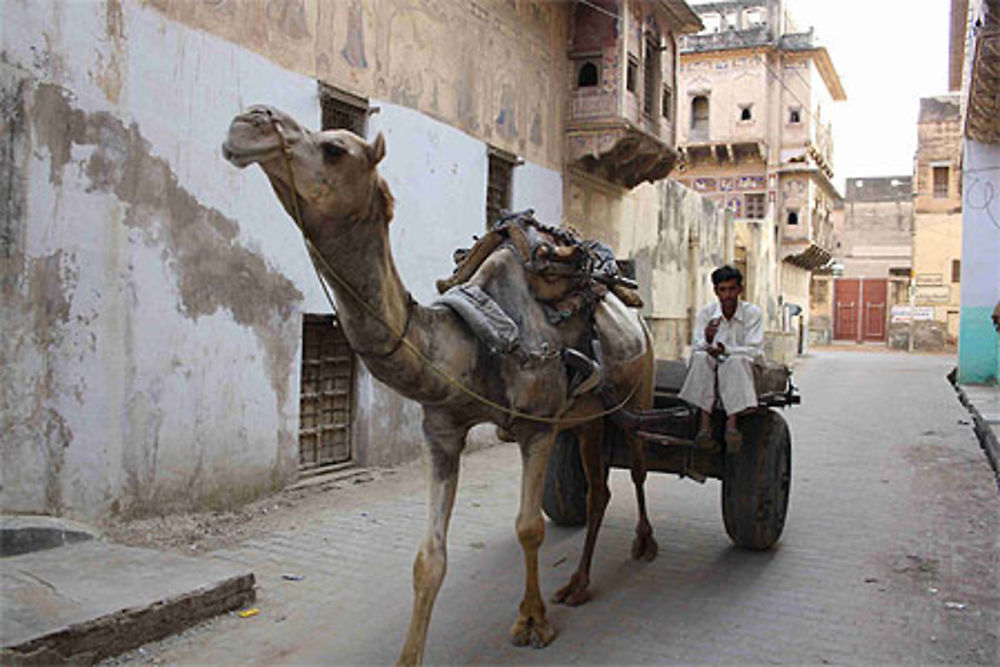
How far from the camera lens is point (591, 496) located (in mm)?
5633

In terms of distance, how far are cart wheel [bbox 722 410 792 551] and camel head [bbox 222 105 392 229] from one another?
3.64 m

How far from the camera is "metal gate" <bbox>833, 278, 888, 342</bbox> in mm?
48625

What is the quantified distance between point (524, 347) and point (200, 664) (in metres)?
2.39

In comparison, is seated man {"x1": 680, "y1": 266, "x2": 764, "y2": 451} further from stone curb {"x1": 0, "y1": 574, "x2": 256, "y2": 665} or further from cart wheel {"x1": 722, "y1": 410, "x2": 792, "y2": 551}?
stone curb {"x1": 0, "y1": 574, "x2": 256, "y2": 665}

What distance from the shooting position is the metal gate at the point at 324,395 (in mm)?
9000

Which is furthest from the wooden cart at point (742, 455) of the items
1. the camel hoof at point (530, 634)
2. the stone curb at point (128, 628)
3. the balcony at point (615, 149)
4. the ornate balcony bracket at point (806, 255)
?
the ornate balcony bracket at point (806, 255)

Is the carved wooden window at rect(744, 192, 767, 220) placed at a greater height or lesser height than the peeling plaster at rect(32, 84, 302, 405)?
greater

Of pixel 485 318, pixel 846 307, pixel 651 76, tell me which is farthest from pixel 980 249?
pixel 846 307

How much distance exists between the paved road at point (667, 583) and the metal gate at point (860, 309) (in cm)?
4254

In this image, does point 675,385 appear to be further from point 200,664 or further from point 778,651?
point 200,664

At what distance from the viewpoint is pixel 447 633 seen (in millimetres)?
4668

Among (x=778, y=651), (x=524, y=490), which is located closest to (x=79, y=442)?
(x=524, y=490)

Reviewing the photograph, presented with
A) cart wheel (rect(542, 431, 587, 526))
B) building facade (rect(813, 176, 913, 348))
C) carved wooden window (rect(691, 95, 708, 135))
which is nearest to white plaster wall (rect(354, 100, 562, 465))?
cart wheel (rect(542, 431, 587, 526))

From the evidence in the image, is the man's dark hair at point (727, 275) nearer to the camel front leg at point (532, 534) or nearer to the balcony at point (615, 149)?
the camel front leg at point (532, 534)
